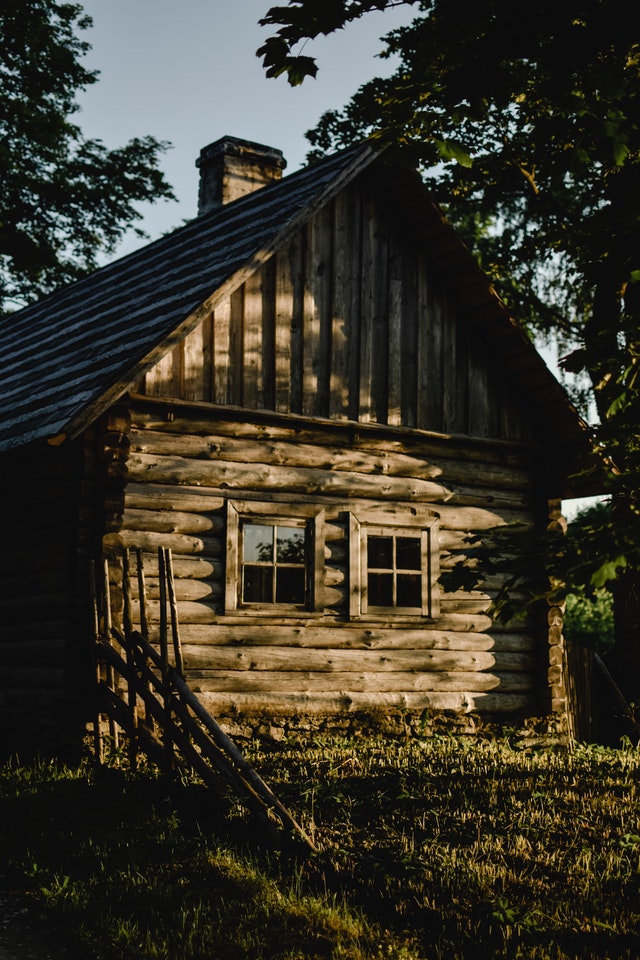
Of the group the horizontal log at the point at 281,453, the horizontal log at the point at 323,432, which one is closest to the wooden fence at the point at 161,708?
the horizontal log at the point at 281,453

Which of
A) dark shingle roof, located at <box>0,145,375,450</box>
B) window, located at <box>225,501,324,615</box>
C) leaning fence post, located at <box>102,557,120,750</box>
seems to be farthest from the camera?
window, located at <box>225,501,324,615</box>

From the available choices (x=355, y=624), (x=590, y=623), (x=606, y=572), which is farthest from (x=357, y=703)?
→ (x=590, y=623)

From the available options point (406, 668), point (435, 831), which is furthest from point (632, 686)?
point (435, 831)

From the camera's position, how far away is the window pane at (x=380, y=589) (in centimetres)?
1307

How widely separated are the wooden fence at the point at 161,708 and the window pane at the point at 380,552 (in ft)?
9.60

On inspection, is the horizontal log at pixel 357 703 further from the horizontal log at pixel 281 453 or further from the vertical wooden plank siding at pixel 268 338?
the vertical wooden plank siding at pixel 268 338

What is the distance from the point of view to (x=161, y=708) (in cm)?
941

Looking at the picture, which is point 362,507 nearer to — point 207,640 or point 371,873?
point 207,640

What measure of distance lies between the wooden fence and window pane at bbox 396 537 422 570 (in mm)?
3321

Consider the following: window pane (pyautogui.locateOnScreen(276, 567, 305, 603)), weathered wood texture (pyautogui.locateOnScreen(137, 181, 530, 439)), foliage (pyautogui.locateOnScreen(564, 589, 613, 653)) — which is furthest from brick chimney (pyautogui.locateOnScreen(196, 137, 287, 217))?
foliage (pyautogui.locateOnScreen(564, 589, 613, 653))

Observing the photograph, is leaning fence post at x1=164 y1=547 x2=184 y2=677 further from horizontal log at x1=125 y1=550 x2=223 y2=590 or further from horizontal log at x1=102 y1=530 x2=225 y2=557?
horizontal log at x1=125 y1=550 x2=223 y2=590

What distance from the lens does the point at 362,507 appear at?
13039mm

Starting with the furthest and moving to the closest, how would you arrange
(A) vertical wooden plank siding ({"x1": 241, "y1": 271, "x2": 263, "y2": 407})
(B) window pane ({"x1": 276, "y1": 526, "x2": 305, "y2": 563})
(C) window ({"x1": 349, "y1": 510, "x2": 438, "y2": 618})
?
(C) window ({"x1": 349, "y1": 510, "x2": 438, "y2": 618}) → (B) window pane ({"x1": 276, "y1": 526, "x2": 305, "y2": 563}) → (A) vertical wooden plank siding ({"x1": 241, "y1": 271, "x2": 263, "y2": 407})

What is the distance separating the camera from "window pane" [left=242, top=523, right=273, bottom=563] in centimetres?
1223
